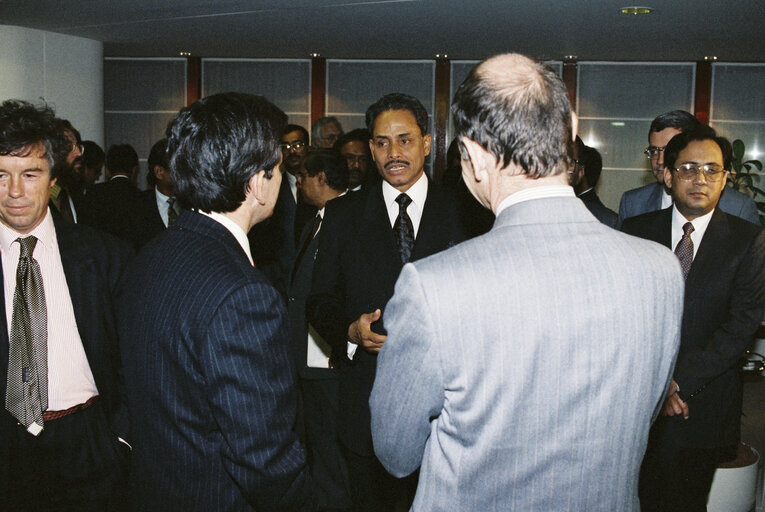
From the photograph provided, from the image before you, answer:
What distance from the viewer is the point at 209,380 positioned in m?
1.37

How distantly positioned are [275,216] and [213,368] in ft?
9.38

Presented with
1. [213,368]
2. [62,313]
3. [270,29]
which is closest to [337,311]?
[62,313]

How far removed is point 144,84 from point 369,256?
342 inches

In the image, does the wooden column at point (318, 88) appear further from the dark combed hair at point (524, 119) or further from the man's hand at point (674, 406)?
the dark combed hair at point (524, 119)

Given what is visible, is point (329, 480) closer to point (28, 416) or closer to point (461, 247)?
point (28, 416)

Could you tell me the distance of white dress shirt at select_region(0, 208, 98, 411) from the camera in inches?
80.3

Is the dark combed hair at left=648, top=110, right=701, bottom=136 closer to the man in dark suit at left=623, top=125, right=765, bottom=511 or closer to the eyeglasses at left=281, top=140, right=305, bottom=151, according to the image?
the man in dark suit at left=623, top=125, right=765, bottom=511

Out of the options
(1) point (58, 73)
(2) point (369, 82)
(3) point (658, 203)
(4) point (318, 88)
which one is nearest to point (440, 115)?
(2) point (369, 82)

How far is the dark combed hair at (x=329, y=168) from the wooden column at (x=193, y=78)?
674 cm

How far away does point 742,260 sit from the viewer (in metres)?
2.40

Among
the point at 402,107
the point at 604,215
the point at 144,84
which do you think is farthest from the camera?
the point at 144,84

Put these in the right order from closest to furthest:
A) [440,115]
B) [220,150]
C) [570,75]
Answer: [220,150] < [570,75] < [440,115]

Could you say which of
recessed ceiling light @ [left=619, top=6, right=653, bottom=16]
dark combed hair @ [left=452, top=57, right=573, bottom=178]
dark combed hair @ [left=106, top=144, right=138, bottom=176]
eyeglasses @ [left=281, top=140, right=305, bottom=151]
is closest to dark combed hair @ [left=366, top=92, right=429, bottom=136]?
dark combed hair @ [left=452, top=57, right=573, bottom=178]

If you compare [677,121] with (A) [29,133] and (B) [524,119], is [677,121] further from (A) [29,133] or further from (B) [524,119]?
(A) [29,133]
